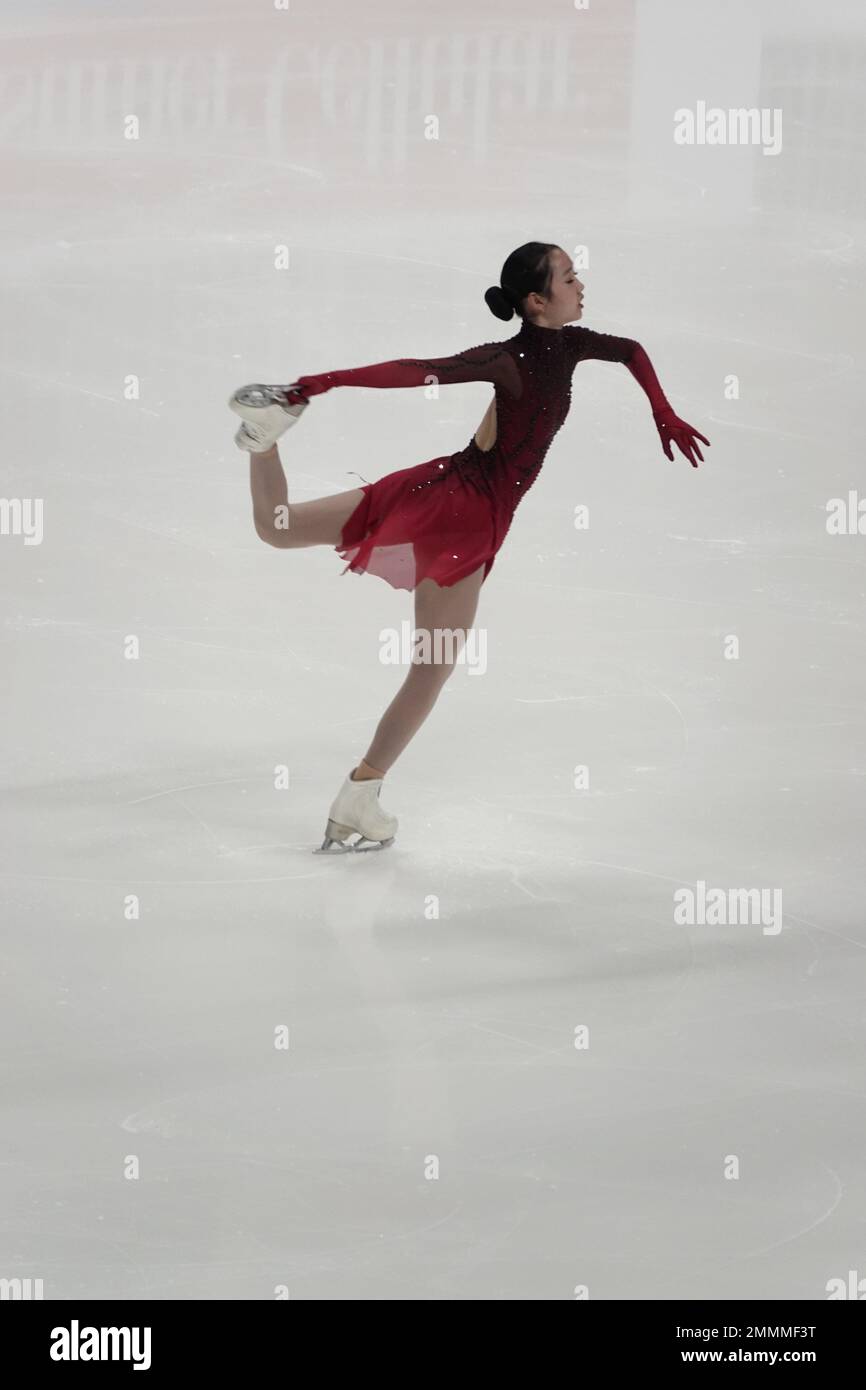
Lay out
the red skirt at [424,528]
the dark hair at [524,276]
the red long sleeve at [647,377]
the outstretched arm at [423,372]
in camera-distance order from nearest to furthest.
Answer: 1. the outstretched arm at [423,372]
2. the dark hair at [524,276]
3. the red skirt at [424,528]
4. the red long sleeve at [647,377]

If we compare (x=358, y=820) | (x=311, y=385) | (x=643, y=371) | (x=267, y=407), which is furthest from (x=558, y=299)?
(x=358, y=820)

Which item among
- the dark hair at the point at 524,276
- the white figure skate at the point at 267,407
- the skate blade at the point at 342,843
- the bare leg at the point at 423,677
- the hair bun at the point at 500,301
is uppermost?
the dark hair at the point at 524,276

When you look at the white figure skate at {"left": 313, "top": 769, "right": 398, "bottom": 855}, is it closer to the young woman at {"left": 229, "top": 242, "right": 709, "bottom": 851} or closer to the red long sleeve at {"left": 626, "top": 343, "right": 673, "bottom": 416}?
the young woman at {"left": 229, "top": 242, "right": 709, "bottom": 851}

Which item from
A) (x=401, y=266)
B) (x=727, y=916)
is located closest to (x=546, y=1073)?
(x=727, y=916)

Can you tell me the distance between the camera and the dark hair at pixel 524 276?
4496 mm

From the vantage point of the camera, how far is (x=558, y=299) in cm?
453

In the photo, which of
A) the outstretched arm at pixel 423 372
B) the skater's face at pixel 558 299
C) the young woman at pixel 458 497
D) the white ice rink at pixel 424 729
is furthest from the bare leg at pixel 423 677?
the skater's face at pixel 558 299

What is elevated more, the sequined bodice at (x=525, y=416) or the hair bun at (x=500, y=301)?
the hair bun at (x=500, y=301)

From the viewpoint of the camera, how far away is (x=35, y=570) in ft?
20.9

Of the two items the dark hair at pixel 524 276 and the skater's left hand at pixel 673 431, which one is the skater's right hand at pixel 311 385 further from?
the skater's left hand at pixel 673 431

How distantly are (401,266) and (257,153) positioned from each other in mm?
1805

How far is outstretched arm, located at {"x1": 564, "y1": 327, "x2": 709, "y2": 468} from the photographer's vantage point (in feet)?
15.3

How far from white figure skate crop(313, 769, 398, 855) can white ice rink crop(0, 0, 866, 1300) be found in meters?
0.10

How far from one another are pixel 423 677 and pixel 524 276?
93cm
